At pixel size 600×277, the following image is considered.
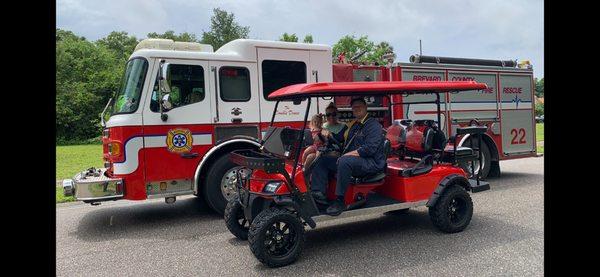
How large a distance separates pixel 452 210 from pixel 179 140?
3.97 m

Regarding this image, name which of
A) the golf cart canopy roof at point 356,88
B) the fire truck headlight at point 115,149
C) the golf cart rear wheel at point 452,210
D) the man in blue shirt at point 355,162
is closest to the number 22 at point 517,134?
the golf cart rear wheel at point 452,210

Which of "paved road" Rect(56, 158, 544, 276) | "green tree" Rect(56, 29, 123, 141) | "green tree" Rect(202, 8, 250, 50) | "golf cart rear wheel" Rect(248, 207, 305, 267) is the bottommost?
"paved road" Rect(56, 158, 544, 276)

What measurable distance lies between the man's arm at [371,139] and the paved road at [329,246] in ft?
3.55

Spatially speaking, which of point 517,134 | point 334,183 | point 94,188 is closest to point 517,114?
point 517,134

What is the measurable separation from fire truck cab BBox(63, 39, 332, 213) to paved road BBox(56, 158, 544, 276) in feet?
2.18

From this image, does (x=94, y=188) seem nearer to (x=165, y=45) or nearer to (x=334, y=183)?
(x=165, y=45)

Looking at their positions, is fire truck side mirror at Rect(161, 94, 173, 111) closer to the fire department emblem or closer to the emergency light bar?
the fire department emblem

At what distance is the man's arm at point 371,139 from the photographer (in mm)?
5297

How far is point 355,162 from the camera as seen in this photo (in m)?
5.21

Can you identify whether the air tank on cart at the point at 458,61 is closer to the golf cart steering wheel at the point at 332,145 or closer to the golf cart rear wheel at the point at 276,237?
the golf cart steering wheel at the point at 332,145

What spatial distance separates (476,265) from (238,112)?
13.8 feet

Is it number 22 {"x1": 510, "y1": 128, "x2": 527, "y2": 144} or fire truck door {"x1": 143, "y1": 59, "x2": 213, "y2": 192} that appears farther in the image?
number 22 {"x1": 510, "y1": 128, "x2": 527, "y2": 144}

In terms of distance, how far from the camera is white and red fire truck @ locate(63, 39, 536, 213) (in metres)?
6.46

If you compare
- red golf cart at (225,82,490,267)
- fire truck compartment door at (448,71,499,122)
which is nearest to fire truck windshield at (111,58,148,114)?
red golf cart at (225,82,490,267)
